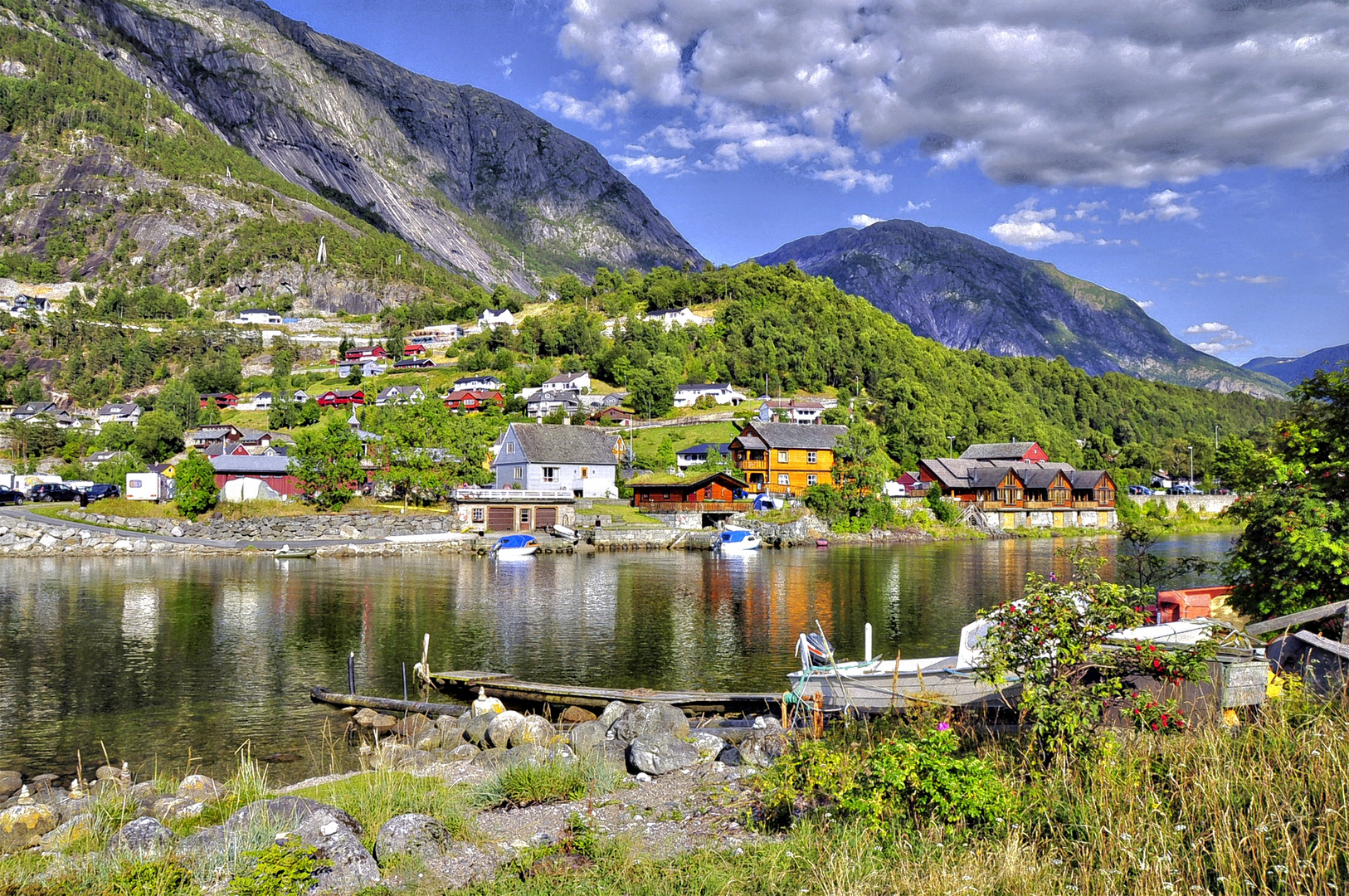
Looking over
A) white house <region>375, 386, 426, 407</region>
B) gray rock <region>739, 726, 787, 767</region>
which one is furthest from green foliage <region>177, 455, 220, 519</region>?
gray rock <region>739, 726, 787, 767</region>

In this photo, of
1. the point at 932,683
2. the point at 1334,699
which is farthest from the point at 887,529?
the point at 1334,699

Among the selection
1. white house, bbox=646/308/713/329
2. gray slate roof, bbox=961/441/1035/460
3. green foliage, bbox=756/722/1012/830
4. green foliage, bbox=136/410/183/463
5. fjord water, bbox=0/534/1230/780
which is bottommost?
fjord water, bbox=0/534/1230/780

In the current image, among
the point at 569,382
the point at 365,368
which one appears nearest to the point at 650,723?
the point at 569,382

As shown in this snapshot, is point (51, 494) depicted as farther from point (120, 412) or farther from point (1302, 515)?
point (1302, 515)

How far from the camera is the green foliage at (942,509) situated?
90875 millimetres

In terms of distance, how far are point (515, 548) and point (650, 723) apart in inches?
1976

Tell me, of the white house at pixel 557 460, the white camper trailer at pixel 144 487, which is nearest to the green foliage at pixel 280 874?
the white house at pixel 557 460

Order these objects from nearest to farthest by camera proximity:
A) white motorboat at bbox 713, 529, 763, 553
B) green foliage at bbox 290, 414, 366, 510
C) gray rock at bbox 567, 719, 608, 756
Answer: gray rock at bbox 567, 719, 608, 756 → white motorboat at bbox 713, 529, 763, 553 → green foliage at bbox 290, 414, 366, 510

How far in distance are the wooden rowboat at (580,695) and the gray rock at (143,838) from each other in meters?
10.8

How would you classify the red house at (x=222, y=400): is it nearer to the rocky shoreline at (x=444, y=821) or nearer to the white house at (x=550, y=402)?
the white house at (x=550, y=402)

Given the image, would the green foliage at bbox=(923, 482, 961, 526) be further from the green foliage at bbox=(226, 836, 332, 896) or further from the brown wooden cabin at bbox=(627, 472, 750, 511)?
the green foliage at bbox=(226, 836, 332, 896)

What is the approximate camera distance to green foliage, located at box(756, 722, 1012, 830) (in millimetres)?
7957

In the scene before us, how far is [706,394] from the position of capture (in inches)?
5084

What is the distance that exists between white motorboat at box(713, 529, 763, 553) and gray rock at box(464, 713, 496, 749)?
5217 centimetres
